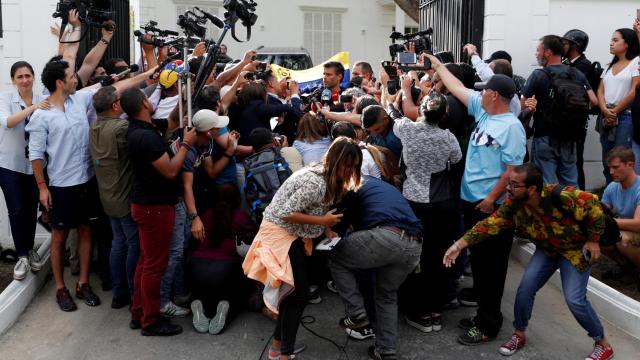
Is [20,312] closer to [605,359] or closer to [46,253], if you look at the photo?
[46,253]

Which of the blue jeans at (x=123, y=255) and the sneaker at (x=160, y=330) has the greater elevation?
the blue jeans at (x=123, y=255)

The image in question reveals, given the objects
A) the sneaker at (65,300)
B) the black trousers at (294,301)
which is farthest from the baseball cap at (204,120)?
the sneaker at (65,300)

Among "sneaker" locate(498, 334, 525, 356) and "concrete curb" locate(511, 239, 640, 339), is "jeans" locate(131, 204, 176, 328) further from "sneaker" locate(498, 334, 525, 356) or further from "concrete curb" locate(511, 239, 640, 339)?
"concrete curb" locate(511, 239, 640, 339)

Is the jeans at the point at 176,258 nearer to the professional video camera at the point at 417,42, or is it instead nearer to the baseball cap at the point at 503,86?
the baseball cap at the point at 503,86

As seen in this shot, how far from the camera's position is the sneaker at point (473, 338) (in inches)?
185

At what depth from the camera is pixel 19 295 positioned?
5.28 metres

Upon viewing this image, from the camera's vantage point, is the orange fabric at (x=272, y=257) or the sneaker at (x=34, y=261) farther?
the sneaker at (x=34, y=261)

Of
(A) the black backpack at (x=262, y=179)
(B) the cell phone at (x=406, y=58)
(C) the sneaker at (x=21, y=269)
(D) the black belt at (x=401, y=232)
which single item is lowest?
(C) the sneaker at (x=21, y=269)

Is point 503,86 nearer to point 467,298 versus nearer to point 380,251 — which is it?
point 380,251

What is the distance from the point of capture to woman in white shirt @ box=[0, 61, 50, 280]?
5461mm

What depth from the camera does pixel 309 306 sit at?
212 inches

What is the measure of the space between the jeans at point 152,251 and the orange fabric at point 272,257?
85 cm

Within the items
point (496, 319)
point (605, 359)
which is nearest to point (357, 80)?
point (496, 319)

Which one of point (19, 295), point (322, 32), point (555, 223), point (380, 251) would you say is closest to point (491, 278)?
point (555, 223)
